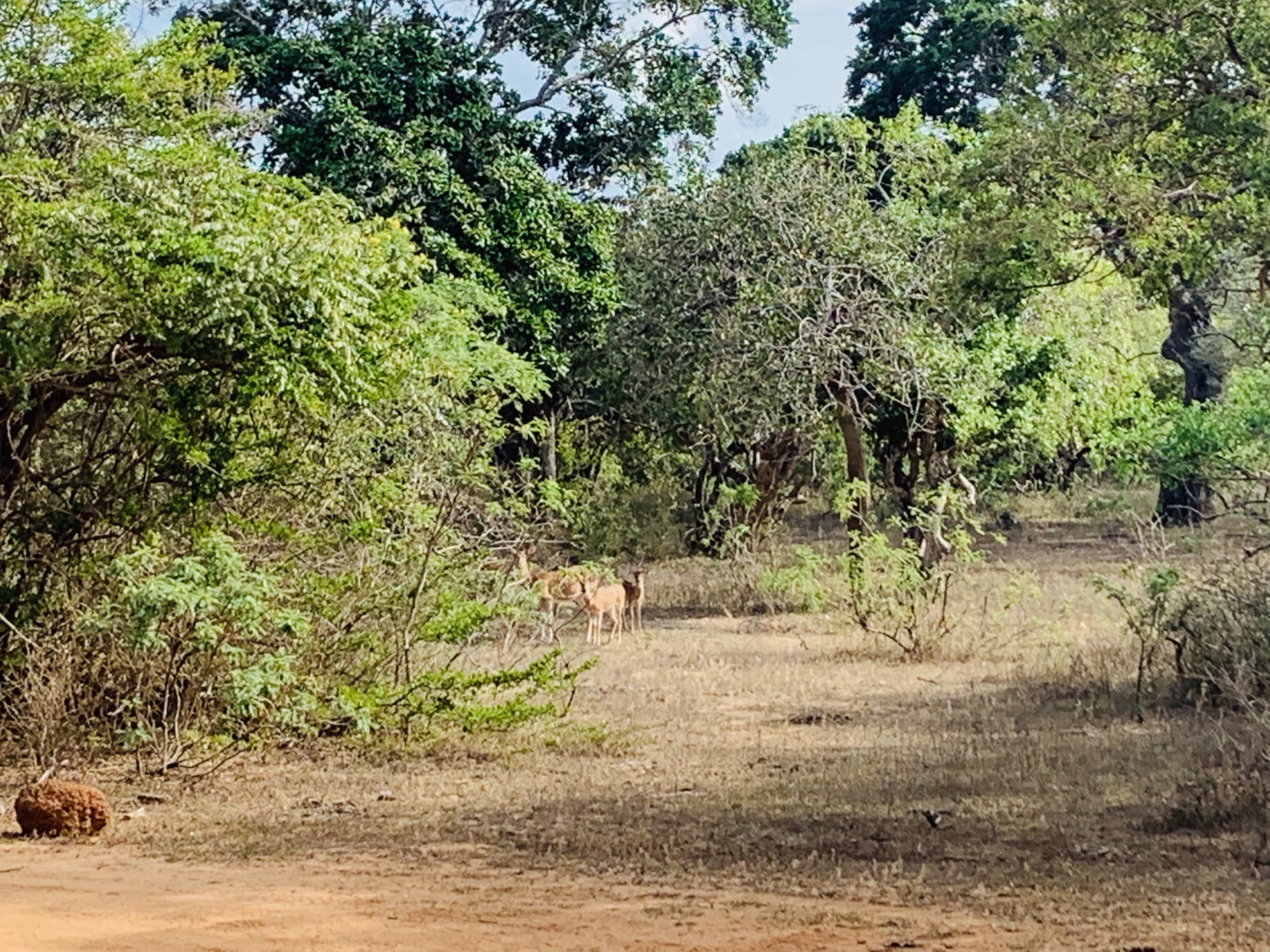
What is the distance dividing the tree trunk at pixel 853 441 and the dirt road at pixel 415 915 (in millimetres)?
13833

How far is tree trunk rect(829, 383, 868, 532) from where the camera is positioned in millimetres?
21328

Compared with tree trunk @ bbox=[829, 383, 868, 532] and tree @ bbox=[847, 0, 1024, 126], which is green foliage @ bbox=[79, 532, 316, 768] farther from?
tree @ bbox=[847, 0, 1024, 126]

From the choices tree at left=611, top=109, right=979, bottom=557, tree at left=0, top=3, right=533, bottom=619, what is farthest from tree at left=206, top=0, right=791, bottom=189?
tree at left=0, top=3, right=533, bottom=619

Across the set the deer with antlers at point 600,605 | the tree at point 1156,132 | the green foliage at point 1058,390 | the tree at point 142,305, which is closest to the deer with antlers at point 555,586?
the deer with antlers at point 600,605

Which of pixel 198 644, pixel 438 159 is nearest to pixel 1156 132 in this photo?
pixel 198 644

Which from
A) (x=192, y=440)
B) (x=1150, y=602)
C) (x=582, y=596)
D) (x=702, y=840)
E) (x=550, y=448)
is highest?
(x=550, y=448)

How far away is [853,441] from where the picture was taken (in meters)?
21.9

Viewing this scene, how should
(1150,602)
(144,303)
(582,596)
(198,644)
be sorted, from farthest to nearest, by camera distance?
(582,596)
(1150,602)
(198,644)
(144,303)

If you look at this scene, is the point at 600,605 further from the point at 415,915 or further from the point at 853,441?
the point at 415,915

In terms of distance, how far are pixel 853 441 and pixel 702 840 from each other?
45.3 ft

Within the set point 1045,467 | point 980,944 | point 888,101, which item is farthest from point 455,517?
point 888,101

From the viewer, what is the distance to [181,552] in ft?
35.7

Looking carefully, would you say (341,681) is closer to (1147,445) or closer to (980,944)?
(980,944)

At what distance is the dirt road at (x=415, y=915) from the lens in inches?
253
